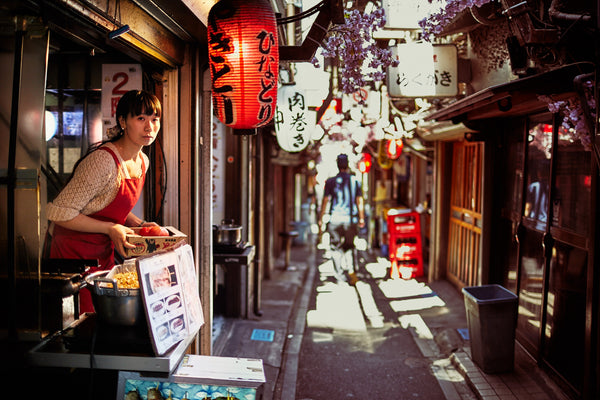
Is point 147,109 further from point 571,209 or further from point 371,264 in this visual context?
point 371,264

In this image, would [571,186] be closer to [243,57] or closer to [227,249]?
[243,57]

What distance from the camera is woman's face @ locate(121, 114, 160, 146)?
4219 mm

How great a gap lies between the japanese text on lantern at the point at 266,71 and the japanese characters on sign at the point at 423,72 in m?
4.94

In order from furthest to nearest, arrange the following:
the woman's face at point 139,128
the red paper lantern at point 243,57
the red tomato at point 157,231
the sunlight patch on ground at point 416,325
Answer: the sunlight patch on ground at point 416,325 < the red paper lantern at point 243,57 < the red tomato at point 157,231 < the woman's face at point 139,128

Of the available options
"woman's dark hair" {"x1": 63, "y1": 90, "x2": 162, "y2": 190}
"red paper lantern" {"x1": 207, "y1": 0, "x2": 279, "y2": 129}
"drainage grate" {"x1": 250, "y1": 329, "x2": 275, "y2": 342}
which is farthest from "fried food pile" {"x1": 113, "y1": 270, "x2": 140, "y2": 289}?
"drainage grate" {"x1": 250, "y1": 329, "x2": 275, "y2": 342}

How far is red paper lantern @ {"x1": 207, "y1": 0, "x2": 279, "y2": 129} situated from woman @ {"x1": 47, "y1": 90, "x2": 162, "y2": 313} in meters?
0.72

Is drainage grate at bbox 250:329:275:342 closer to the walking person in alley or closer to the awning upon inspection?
the awning

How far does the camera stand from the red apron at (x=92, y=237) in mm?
4242

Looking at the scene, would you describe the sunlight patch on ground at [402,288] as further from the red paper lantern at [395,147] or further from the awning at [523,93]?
the awning at [523,93]

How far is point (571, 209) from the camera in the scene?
671 centimetres

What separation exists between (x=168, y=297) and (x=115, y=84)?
2924 millimetres

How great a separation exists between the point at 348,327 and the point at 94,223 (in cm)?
738

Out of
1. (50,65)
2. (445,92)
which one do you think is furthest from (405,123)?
(50,65)

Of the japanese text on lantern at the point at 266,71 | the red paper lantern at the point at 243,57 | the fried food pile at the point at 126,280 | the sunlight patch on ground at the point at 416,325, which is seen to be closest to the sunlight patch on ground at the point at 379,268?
the sunlight patch on ground at the point at 416,325
